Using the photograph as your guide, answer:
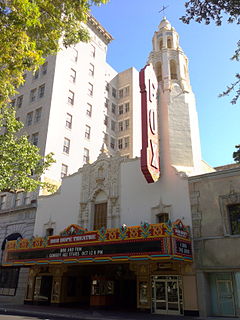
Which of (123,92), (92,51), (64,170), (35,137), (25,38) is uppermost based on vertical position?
(92,51)

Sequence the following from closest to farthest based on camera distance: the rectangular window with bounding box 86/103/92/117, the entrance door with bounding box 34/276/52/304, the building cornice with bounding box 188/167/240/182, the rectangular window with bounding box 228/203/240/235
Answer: the rectangular window with bounding box 228/203/240/235
the building cornice with bounding box 188/167/240/182
the entrance door with bounding box 34/276/52/304
the rectangular window with bounding box 86/103/92/117

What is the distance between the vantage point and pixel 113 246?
1848cm

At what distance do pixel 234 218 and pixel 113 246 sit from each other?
306 inches

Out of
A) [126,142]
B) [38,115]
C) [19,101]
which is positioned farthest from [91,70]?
[38,115]

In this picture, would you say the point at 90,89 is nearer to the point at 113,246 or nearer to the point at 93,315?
the point at 113,246

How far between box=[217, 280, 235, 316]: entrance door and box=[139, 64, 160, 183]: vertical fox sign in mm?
7857

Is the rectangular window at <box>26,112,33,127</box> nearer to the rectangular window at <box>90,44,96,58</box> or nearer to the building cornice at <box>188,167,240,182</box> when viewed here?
the rectangular window at <box>90,44,96,58</box>

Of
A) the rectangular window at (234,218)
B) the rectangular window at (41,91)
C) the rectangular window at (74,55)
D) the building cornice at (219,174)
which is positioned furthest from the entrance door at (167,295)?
the rectangular window at (74,55)

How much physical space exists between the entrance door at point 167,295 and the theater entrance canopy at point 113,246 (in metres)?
2.25

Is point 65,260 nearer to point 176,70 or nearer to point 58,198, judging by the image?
point 58,198

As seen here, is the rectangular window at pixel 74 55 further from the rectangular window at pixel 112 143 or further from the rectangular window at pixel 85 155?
the rectangular window at pixel 85 155

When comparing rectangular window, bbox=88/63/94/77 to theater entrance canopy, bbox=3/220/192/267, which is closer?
theater entrance canopy, bbox=3/220/192/267

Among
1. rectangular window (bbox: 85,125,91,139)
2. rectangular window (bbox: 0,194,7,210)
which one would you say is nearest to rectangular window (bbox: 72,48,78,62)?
rectangular window (bbox: 85,125,91,139)

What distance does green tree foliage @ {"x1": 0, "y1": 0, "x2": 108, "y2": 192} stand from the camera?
1107 centimetres
